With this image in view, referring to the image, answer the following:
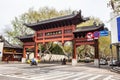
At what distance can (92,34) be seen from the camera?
27.7 meters

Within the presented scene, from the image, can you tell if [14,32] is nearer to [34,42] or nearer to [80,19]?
[34,42]

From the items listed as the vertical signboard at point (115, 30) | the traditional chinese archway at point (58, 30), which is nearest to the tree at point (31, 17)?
the traditional chinese archway at point (58, 30)

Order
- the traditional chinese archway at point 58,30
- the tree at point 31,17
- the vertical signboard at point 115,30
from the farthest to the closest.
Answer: the tree at point 31,17
the traditional chinese archway at point 58,30
the vertical signboard at point 115,30

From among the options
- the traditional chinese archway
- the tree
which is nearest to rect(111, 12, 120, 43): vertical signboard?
the traditional chinese archway

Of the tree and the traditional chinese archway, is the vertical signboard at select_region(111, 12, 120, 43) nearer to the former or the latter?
the traditional chinese archway

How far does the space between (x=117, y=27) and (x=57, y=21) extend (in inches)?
499

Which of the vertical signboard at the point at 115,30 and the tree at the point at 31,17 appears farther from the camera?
the tree at the point at 31,17

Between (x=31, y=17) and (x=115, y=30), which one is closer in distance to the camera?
(x=115, y=30)

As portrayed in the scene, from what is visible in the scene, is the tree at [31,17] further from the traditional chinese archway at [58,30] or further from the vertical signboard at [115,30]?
the vertical signboard at [115,30]

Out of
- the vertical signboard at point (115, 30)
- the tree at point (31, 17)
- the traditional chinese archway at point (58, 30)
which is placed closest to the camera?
the vertical signboard at point (115, 30)

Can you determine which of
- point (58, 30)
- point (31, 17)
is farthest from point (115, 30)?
point (31, 17)

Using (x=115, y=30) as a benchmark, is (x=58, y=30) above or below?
above

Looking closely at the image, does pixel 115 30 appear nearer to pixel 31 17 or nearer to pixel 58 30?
pixel 58 30

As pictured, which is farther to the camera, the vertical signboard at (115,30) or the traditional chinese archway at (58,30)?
the traditional chinese archway at (58,30)
